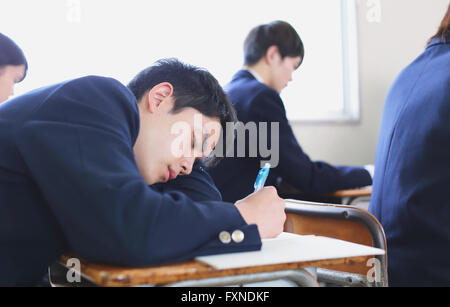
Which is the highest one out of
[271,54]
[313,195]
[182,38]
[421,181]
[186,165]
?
[182,38]

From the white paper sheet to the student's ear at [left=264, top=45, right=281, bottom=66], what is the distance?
178 cm

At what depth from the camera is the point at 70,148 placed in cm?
79

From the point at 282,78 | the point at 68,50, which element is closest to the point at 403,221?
the point at 282,78

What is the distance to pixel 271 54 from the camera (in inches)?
104

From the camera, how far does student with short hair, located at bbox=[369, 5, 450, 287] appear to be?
4.02 ft

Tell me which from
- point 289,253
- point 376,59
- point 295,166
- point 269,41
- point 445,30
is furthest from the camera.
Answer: point 376,59

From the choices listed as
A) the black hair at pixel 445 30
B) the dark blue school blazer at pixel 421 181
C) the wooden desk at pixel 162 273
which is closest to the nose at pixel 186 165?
the wooden desk at pixel 162 273

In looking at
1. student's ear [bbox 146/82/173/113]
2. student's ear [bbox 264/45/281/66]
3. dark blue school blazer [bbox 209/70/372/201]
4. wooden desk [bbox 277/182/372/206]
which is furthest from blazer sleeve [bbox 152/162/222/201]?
student's ear [bbox 264/45/281/66]

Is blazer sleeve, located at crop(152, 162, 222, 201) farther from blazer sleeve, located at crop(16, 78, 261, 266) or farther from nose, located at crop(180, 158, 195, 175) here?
blazer sleeve, located at crop(16, 78, 261, 266)

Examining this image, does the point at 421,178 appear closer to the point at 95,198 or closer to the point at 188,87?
the point at 188,87

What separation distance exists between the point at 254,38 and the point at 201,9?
598 mm

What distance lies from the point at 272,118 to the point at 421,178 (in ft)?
3.33

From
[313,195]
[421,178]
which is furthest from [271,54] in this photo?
[421,178]

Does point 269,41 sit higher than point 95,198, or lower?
higher
